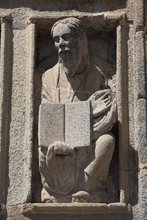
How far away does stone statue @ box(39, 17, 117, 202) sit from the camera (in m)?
6.46

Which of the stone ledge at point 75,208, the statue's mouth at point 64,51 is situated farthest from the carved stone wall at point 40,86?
the statue's mouth at point 64,51

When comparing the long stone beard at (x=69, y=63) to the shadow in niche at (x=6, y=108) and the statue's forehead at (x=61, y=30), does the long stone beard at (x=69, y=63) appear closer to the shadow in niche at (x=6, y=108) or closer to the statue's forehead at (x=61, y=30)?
the statue's forehead at (x=61, y=30)

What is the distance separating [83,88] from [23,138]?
57cm

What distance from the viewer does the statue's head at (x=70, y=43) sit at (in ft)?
22.1

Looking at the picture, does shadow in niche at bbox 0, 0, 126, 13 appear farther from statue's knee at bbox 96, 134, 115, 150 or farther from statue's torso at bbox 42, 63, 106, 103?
statue's knee at bbox 96, 134, 115, 150

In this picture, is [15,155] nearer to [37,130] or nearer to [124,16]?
[37,130]

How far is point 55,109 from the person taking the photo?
21.6 feet

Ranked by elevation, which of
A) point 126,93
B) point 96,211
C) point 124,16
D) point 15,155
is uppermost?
point 124,16

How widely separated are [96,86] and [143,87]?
0.34 meters

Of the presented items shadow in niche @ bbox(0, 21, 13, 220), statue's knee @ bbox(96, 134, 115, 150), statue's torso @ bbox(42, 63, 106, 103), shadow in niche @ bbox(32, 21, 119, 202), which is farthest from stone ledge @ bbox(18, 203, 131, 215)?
statue's torso @ bbox(42, 63, 106, 103)

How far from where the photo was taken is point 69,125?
6578mm

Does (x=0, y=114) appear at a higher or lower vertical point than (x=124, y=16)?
lower

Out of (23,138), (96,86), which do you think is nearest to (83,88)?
(96,86)

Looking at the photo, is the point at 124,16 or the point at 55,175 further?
the point at 124,16
